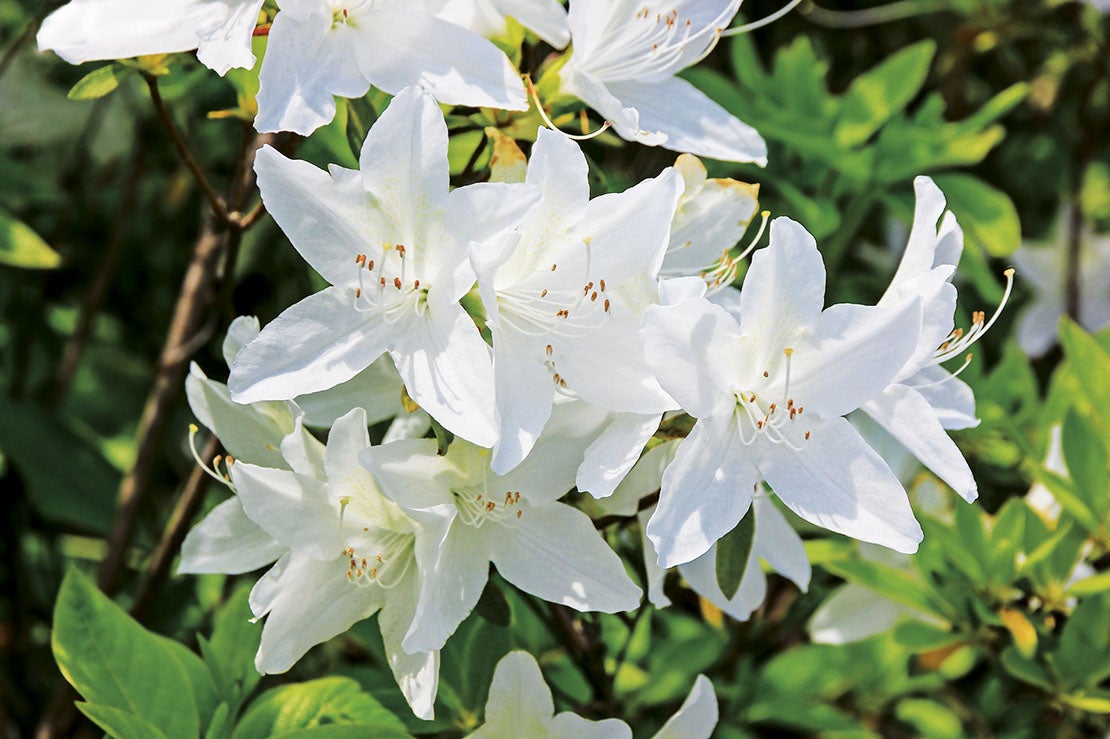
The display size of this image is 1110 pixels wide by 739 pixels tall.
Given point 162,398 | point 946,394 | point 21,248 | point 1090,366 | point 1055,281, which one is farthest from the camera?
point 1055,281

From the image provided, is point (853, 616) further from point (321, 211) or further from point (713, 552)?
point (321, 211)

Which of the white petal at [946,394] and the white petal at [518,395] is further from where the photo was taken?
the white petal at [946,394]

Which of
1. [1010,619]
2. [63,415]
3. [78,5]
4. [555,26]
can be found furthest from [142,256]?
[1010,619]

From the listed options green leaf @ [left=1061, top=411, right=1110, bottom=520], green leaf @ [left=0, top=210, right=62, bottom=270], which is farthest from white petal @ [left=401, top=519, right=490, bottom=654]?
green leaf @ [left=1061, top=411, right=1110, bottom=520]

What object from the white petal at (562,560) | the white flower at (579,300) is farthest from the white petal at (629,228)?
the white petal at (562,560)

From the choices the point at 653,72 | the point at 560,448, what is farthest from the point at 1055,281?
the point at 560,448

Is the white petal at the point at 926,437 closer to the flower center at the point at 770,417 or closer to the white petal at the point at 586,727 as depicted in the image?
the flower center at the point at 770,417
